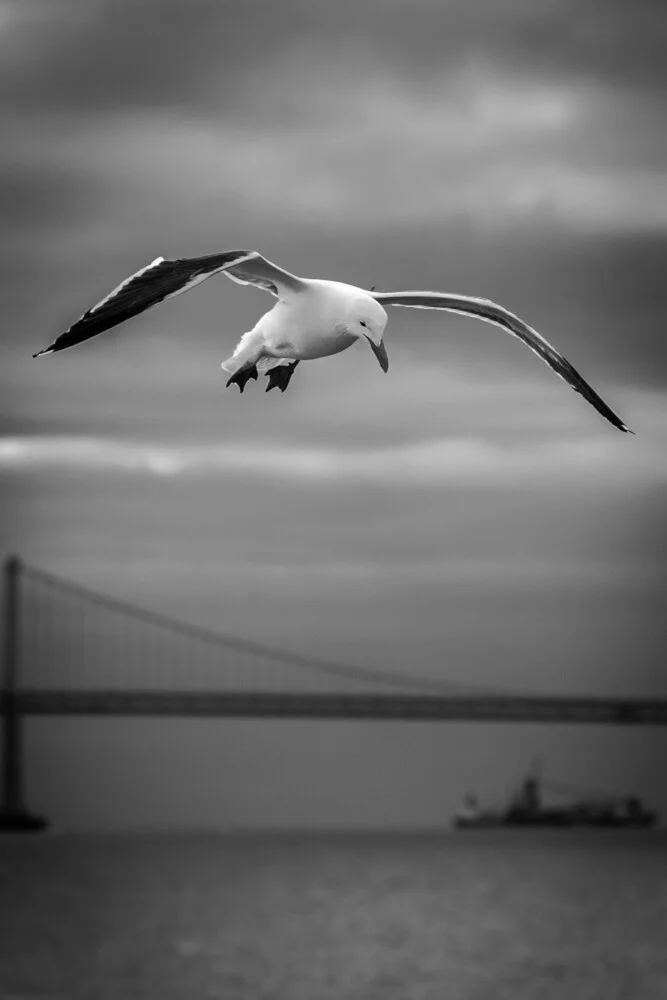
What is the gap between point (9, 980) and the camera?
33.9 m

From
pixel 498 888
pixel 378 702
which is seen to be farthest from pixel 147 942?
pixel 498 888

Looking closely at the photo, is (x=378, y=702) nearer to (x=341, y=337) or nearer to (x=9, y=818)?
(x=9, y=818)

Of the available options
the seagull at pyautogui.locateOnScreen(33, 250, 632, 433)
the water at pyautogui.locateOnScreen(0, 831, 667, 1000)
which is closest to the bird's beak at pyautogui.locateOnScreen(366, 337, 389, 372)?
the seagull at pyautogui.locateOnScreen(33, 250, 632, 433)

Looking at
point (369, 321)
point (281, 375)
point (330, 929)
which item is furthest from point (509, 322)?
point (330, 929)

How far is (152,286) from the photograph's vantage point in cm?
308

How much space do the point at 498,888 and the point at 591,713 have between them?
22784 mm

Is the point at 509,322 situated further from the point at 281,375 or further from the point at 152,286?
the point at 152,286

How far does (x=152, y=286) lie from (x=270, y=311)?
257mm

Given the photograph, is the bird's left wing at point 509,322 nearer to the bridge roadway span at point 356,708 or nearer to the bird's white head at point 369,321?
the bird's white head at point 369,321

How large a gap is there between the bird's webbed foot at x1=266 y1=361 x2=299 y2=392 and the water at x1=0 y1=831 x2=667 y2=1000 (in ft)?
96.4

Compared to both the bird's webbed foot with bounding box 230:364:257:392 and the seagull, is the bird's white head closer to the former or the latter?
the seagull

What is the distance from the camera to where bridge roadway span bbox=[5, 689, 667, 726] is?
33.9 m

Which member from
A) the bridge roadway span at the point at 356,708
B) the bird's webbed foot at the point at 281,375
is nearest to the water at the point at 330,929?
the bridge roadway span at the point at 356,708

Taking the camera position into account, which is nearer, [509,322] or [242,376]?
[242,376]
